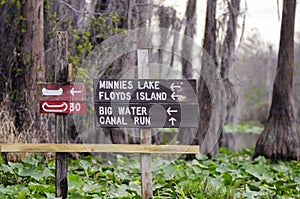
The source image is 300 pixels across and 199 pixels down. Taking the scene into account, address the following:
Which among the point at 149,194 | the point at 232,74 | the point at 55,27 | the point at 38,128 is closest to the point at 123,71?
the point at 55,27

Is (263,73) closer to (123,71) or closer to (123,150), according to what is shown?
(123,71)

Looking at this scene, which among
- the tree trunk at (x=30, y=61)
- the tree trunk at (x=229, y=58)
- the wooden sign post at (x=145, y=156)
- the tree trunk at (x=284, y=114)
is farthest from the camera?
the tree trunk at (x=229, y=58)

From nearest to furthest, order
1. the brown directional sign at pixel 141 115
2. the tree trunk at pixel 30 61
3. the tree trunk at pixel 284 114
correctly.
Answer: the brown directional sign at pixel 141 115 → the tree trunk at pixel 30 61 → the tree trunk at pixel 284 114

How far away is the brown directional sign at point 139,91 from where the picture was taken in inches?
212

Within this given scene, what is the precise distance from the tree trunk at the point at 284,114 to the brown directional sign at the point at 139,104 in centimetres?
588

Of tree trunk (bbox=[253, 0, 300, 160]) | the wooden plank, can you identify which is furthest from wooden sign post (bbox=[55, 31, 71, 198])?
tree trunk (bbox=[253, 0, 300, 160])

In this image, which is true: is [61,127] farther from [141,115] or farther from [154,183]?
[154,183]

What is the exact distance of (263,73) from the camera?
1742 inches

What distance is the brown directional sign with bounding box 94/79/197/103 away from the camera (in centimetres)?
539

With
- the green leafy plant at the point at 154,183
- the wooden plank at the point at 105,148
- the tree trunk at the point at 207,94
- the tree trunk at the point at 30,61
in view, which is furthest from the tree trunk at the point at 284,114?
the wooden plank at the point at 105,148

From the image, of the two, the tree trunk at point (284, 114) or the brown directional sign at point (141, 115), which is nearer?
the brown directional sign at point (141, 115)

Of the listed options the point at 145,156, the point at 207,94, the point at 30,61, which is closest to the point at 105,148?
the point at 145,156

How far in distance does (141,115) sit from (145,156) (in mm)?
460

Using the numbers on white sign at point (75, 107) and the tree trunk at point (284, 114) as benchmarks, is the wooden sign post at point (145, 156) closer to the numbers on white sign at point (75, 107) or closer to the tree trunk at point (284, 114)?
the numbers on white sign at point (75, 107)
